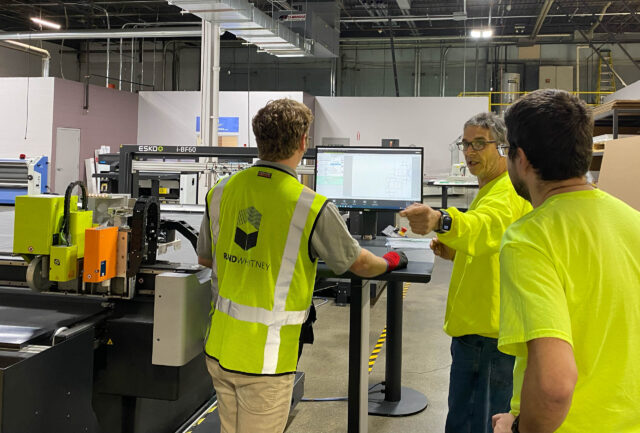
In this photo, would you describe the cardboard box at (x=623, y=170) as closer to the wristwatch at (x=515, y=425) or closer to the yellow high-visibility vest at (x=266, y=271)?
the yellow high-visibility vest at (x=266, y=271)

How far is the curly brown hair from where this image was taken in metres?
1.73

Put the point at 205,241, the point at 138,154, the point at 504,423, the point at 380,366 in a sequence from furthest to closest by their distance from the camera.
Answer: the point at 380,366 → the point at 138,154 → the point at 205,241 → the point at 504,423

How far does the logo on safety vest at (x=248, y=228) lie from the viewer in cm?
172

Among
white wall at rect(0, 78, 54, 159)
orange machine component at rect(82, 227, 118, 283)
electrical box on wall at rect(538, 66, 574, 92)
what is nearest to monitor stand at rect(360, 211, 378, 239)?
orange machine component at rect(82, 227, 118, 283)

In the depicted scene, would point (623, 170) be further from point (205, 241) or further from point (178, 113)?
point (178, 113)

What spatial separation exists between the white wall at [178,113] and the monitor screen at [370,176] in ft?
35.3

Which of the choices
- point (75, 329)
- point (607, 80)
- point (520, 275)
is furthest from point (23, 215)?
point (607, 80)

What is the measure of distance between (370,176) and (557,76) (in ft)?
44.5

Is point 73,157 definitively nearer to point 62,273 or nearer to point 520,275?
point 62,273

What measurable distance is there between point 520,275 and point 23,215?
5.72ft

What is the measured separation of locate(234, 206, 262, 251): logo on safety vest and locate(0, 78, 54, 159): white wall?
11.7 metres

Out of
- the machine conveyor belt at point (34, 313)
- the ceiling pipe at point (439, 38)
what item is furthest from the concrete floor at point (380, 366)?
the ceiling pipe at point (439, 38)

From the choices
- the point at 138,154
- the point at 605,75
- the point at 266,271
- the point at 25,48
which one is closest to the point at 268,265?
the point at 266,271

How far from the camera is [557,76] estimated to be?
14656 mm
